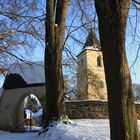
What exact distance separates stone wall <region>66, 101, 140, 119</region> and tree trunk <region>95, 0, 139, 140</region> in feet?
44.5

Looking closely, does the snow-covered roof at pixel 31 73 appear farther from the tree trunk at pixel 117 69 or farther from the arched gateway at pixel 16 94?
the tree trunk at pixel 117 69

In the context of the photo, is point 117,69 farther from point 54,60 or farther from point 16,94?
point 16,94

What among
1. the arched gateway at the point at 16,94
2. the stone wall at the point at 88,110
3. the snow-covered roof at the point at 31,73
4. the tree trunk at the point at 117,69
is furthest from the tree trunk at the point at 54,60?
the arched gateway at the point at 16,94

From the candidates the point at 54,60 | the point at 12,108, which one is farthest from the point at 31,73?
the point at 54,60

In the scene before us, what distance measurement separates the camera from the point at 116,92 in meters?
7.97

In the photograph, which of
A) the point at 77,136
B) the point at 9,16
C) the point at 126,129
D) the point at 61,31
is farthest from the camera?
the point at 9,16

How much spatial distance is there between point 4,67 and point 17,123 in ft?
11.9

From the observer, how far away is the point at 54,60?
47.4 ft

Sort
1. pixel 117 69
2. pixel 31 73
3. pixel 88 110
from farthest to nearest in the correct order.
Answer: pixel 31 73 < pixel 88 110 < pixel 117 69

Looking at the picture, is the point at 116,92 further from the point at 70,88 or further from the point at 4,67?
the point at 70,88

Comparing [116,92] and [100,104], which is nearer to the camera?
[116,92]

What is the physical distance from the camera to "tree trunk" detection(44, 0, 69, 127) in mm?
14109

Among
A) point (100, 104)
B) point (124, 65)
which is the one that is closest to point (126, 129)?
point (124, 65)

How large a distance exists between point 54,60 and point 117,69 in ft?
21.7
